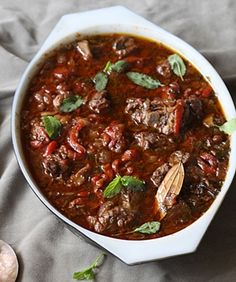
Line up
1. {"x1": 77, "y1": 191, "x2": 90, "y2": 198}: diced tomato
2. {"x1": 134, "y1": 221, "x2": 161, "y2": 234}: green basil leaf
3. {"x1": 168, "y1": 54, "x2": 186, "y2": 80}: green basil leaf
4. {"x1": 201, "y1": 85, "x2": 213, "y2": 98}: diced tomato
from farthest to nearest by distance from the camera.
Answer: {"x1": 168, "y1": 54, "x2": 186, "y2": 80}: green basil leaf, {"x1": 201, "y1": 85, "x2": 213, "y2": 98}: diced tomato, {"x1": 77, "y1": 191, "x2": 90, "y2": 198}: diced tomato, {"x1": 134, "y1": 221, "x2": 161, "y2": 234}: green basil leaf

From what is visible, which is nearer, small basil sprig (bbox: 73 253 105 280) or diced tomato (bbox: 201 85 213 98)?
small basil sprig (bbox: 73 253 105 280)

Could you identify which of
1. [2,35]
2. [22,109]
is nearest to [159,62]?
[22,109]

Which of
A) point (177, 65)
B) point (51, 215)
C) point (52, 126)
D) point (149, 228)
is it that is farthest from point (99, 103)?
point (149, 228)

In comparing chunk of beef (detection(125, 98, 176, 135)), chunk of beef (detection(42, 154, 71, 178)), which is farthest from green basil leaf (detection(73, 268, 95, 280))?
chunk of beef (detection(125, 98, 176, 135))

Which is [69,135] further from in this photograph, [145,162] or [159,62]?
[159,62]

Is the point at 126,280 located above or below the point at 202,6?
below

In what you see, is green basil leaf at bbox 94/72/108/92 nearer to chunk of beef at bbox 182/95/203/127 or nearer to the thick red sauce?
the thick red sauce
